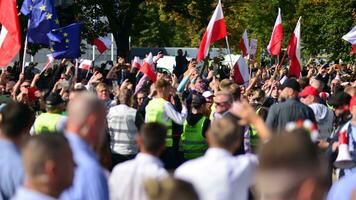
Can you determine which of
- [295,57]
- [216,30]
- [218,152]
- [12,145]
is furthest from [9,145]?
[295,57]

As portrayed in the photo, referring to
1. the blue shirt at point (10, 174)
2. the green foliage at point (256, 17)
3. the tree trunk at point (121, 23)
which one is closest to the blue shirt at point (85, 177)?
the blue shirt at point (10, 174)

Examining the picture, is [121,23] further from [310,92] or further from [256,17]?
[310,92]

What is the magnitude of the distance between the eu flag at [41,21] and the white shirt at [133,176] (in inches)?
400

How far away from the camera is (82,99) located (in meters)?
4.81

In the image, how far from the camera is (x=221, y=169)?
5.73 m

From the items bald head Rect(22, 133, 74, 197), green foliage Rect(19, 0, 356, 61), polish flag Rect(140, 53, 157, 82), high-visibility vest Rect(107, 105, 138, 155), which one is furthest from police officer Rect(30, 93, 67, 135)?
green foliage Rect(19, 0, 356, 61)

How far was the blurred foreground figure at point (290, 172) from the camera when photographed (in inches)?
118

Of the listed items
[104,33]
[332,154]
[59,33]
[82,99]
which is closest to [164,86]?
[332,154]

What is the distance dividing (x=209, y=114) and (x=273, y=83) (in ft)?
15.2

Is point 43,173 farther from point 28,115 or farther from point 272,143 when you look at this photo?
point 28,115

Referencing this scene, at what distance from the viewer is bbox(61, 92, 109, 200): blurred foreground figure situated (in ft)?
15.7

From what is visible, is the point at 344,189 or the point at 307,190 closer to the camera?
the point at 307,190

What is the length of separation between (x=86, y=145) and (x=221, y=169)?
3.90 ft

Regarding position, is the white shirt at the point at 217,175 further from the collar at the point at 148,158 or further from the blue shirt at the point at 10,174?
the blue shirt at the point at 10,174
